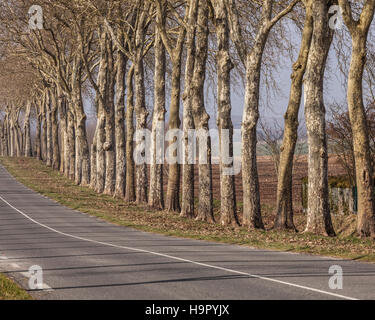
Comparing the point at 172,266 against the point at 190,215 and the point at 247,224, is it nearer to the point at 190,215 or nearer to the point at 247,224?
the point at 247,224

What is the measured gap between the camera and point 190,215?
93.0 feet

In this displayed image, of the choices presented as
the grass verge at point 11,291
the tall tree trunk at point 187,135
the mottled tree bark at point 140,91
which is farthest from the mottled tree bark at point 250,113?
the grass verge at point 11,291

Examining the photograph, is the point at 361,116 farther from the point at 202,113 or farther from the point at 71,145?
the point at 71,145

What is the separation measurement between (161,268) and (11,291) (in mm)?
3492

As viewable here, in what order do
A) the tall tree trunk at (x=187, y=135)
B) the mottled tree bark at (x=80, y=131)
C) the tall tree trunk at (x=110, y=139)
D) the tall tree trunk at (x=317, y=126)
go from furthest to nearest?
1. the mottled tree bark at (x=80, y=131)
2. the tall tree trunk at (x=110, y=139)
3. the tall tree trunk at (x=187, y=135)
4. the tall tree trunk at (x=317, y=126)

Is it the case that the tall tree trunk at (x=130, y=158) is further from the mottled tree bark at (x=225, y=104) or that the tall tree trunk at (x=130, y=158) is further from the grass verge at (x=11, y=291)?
the grass verge at (x=11, y=291)

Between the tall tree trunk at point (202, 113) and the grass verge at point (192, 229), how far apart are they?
1.17 metres

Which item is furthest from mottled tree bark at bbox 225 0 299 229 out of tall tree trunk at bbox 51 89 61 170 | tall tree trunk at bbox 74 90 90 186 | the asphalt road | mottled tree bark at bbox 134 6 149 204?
tall tree trunk at bbox 51 89 61 170

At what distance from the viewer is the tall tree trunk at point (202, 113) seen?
26.7 meters

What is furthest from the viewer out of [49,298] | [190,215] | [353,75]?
[190,215]

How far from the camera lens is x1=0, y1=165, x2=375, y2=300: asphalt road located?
413 inches

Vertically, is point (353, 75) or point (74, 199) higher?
point (353, 75)
